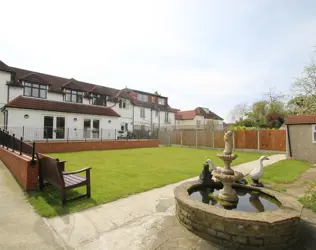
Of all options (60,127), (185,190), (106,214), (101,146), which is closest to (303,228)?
(185,190)

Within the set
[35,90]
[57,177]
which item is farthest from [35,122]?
[57,177]

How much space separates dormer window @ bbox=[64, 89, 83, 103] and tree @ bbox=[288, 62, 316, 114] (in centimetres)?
2069

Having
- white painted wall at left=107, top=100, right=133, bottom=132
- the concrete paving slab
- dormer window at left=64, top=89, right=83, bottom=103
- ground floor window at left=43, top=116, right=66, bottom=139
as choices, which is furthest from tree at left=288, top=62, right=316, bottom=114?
dormer window at left=64, top=89, right=83, bottom=103

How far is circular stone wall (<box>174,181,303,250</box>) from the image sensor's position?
268 cm

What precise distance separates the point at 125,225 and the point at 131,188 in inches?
84.9

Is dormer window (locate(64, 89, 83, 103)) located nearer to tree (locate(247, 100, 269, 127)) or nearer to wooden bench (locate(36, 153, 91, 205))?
wooden bench (locate(36, 153, 91, 205))

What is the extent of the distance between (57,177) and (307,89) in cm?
1743

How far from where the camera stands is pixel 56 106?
1838 centimetres

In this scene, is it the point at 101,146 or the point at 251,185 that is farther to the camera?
the point at 101,146

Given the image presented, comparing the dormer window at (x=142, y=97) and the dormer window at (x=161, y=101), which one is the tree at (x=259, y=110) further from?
the dormer window at (x=142, y=97)

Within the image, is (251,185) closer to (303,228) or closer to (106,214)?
(303,228)

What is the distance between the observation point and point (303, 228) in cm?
334

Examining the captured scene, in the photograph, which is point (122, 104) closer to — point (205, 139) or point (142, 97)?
point (142, 97)

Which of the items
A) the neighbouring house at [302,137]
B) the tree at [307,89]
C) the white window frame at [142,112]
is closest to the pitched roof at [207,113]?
the white window frame at [142,112]
